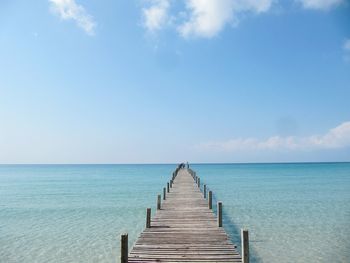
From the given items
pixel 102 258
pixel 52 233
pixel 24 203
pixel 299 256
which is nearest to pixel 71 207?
pixel 24 203

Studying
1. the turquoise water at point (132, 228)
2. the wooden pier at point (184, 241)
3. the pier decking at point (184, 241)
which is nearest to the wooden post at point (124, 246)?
the wooden pier at point (184, 241)

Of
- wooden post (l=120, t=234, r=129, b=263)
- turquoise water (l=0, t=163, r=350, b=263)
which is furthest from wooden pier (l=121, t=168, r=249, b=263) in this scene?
turquoise water (l=0, t=163, r=350, b=263)

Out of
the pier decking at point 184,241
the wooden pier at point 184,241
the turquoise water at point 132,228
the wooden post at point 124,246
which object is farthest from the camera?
the turquoise water at point 132,228

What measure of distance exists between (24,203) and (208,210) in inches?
812

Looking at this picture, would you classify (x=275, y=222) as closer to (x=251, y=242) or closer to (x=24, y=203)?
(x=251, y=242)

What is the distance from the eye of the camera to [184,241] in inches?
444

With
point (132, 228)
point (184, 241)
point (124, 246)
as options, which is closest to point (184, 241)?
point (184, 241)

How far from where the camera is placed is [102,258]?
1305cm

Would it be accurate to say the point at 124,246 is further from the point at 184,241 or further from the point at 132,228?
the point at 132,228

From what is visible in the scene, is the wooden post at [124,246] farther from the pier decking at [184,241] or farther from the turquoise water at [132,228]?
the turquoise water at [132,228]

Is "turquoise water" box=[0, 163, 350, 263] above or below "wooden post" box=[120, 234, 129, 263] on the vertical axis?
below

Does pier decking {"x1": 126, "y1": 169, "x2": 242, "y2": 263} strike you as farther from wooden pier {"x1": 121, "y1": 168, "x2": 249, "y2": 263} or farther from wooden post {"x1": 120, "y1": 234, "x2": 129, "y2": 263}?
wooden post {"x1": 120, "y1": 234, "x2": 129, "y2": 263}

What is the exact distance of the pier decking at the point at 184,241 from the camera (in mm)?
9617

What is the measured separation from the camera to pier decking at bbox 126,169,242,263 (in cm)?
962
